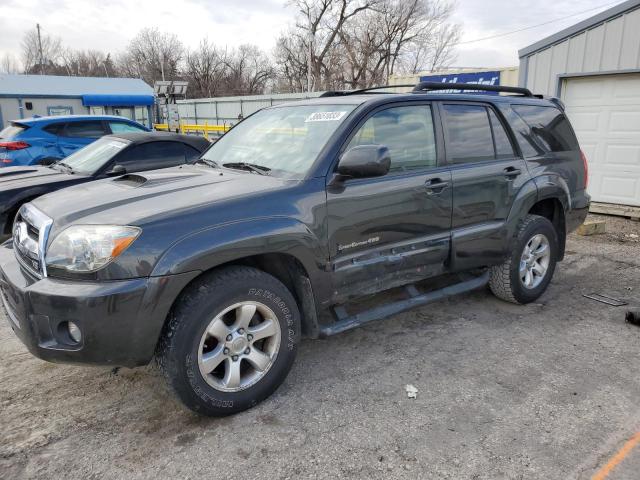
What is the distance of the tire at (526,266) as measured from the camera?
A: 429cm

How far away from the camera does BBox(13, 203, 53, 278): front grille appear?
2562 millimetres

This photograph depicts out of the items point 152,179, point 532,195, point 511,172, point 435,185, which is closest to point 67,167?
point 152,179

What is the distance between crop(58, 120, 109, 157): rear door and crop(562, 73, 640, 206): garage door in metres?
9.21

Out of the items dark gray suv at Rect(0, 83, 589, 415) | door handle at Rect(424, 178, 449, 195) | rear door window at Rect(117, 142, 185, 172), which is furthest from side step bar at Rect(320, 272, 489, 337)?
rear door window at Rect(117, 142, 185, 172)

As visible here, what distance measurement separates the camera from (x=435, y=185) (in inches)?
140

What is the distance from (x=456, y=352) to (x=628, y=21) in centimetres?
739

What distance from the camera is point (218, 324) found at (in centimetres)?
266

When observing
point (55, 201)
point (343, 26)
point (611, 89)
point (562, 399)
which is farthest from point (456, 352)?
point (343, 26)

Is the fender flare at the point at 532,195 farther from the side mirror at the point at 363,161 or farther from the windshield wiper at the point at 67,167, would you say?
the windshield wiper at the point at 67,167

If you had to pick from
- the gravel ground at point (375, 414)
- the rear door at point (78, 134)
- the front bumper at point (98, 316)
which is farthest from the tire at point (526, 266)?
the rear door at point (78, 134)

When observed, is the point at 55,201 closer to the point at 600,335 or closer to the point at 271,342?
the point at 271,342

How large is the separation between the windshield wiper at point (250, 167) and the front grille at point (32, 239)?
4.14 feet

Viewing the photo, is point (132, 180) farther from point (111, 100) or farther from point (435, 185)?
point (111, 100)

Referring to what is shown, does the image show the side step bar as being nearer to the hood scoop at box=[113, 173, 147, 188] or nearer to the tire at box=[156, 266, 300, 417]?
the tire at box=[156, 266, 300, 417]
